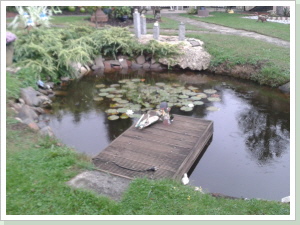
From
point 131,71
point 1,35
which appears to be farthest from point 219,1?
point 131,71

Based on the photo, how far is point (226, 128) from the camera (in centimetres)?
708

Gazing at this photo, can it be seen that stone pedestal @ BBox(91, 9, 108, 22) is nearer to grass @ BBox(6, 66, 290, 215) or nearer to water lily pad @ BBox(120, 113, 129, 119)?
water lily pad @ BBox(120, 113, 129, 119)

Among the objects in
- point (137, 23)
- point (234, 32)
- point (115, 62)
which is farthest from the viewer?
point (234, 32)

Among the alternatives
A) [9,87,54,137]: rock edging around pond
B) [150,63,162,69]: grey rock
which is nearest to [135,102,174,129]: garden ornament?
[9,87,54,137]: rock edging around pond

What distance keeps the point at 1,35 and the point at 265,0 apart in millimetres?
3124

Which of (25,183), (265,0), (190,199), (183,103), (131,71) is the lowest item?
(190,199)

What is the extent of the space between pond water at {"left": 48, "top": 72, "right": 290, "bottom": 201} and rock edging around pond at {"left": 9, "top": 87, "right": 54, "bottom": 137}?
0.80 feet

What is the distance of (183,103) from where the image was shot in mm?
8156

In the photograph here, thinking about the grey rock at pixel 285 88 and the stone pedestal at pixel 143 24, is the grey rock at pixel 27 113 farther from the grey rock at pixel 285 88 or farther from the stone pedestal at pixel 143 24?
the stone pedestal at pixel 143 24

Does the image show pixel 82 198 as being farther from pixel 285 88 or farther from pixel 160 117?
pixel 285 88

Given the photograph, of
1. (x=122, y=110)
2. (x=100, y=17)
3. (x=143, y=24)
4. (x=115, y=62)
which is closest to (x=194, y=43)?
(x=143, y=24)

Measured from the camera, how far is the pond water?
533cm

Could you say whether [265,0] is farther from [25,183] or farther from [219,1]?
[25,183]

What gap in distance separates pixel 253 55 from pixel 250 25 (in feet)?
19.8
